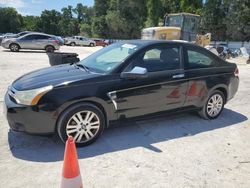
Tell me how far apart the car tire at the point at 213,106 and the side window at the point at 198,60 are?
0.58 m

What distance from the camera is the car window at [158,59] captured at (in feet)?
14.6

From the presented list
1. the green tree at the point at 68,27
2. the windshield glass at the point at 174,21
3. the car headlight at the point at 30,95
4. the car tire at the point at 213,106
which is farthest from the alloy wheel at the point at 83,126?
the green tree at the point at 68,27

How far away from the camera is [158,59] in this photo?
15.4 feet

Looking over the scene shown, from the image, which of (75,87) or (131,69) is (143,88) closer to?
(131,69)

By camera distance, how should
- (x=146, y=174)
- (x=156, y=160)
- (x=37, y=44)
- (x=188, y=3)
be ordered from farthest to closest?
(x=188, y=3) → (x=37, y=44) → (x=156, y=160) → (x=146, y=174)

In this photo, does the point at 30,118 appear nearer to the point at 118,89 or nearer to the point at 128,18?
the point at 118,89

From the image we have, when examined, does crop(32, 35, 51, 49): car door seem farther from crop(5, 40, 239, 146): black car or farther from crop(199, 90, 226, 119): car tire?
crop(199, 90, 226, 119): car tire

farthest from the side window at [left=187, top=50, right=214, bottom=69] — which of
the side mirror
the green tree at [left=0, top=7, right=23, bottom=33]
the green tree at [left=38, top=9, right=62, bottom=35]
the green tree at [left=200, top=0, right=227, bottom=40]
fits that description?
the green tree at [left=38, top=9, right=62, bottom=35]

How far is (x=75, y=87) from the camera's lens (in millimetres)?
3859

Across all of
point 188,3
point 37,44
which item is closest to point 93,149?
point 37,44

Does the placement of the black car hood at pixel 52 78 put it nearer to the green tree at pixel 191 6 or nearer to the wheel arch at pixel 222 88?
the wheel arch at pixel 222 88

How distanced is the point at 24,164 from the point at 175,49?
308cm

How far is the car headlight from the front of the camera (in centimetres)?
368

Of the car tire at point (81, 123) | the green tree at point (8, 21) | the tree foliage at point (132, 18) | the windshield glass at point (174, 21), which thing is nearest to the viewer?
the car tire at point (81, 123)
